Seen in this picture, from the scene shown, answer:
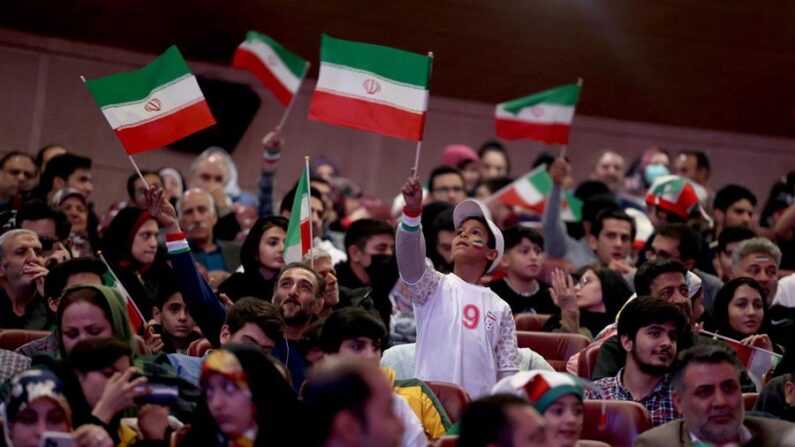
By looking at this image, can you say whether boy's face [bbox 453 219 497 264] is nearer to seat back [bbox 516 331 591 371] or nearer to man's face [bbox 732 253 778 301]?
seat back [bbox 516 331 591 371]

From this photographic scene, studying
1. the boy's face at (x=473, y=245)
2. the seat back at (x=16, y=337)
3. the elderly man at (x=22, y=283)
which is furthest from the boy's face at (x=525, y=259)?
the seat back at (x=16, y=337)

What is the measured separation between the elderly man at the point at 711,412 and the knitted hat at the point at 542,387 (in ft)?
2.00

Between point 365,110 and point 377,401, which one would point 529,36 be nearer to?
point 365,110

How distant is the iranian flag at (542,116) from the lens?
1040cm

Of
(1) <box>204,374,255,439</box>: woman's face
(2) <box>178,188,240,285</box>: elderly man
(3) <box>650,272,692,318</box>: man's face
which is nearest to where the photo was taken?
(1) <box>204,374,255,439</box>: woman's face

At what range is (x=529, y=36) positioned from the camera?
508 inches

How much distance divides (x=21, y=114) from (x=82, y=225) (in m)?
4.50

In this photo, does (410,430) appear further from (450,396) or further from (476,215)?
(476,215)

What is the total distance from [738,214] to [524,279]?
96.8 inches

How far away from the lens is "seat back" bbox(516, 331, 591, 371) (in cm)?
753

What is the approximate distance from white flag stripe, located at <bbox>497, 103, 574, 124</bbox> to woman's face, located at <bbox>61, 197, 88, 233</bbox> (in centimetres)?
313

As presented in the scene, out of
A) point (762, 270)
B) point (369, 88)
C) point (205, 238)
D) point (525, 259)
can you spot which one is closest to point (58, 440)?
point (369, 88)

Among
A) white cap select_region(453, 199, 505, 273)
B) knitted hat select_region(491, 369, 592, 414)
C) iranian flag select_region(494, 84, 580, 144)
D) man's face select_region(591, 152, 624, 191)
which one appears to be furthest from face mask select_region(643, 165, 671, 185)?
knitted hat select_region(491, 369, 592, 414)

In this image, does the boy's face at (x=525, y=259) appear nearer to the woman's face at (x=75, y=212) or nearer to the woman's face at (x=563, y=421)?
the woman's face at (x=75, y=212)
